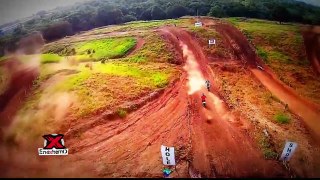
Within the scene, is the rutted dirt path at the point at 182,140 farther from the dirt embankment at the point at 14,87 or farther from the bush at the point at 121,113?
the dirt embankment at the point at 14,87

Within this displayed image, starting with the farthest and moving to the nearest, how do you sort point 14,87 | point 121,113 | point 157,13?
point 157,13, point 14,87, point 121,113

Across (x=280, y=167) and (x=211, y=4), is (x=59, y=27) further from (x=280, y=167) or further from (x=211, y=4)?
(x=280, y=167)

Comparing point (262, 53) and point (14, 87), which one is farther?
point (262, 53)

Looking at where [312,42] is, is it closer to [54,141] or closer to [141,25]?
[141,25]

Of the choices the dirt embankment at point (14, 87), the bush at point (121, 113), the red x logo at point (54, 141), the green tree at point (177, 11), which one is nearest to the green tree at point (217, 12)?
the green tree at point (177, 11)

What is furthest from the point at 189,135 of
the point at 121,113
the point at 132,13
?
the point at 132,13

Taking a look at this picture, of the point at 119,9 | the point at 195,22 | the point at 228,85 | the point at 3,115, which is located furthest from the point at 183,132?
the point at 3,115
